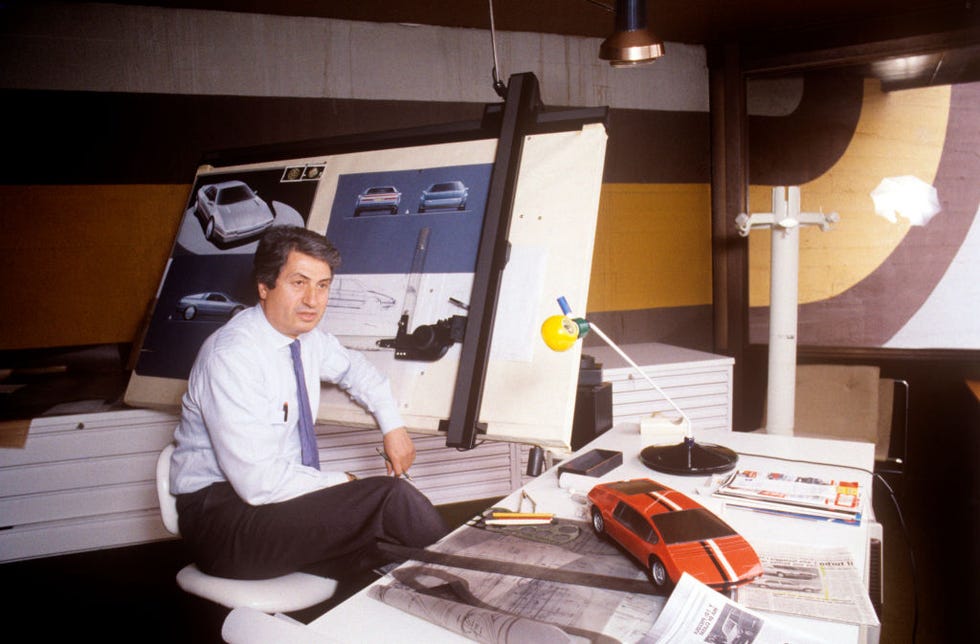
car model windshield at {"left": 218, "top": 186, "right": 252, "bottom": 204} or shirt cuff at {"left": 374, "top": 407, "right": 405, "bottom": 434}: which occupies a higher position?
car model windshield at {"left": 218, "top": 186, "right": 252, "bottom": 204}

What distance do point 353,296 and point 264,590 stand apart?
0.87 meters

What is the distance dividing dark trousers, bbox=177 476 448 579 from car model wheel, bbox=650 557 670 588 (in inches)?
22.3

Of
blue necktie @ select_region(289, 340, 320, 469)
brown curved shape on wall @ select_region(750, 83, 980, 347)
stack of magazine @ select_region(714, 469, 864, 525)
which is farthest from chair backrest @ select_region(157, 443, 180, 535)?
brown curved shape on wall @ select_region(750, 83, 980, 347)

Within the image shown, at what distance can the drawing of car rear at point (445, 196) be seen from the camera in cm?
186

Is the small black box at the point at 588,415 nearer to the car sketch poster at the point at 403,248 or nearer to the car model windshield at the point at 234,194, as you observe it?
the car sketch poster at the point at 403,248

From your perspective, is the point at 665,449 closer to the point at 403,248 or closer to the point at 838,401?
the point at 403,248

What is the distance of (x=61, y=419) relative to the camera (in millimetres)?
2193

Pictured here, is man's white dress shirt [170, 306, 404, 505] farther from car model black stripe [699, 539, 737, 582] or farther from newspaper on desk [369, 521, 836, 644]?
car model black stripe [699, 539, 737, 582]

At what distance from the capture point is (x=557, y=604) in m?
1.01

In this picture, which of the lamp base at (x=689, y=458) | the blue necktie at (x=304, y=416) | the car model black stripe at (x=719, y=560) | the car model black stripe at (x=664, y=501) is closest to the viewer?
the car model black stripe at (x=719, y=560)

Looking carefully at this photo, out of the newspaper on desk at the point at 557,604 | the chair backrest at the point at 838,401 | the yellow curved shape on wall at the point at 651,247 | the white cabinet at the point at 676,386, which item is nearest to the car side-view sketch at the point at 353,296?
the newspaper on desk at the point at 557,604

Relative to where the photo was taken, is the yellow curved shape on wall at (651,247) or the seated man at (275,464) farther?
the yellow curved shape on wall at (651,247)

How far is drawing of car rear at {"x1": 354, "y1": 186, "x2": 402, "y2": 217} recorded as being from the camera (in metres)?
1.98

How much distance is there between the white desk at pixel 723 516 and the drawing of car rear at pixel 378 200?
94 cm
